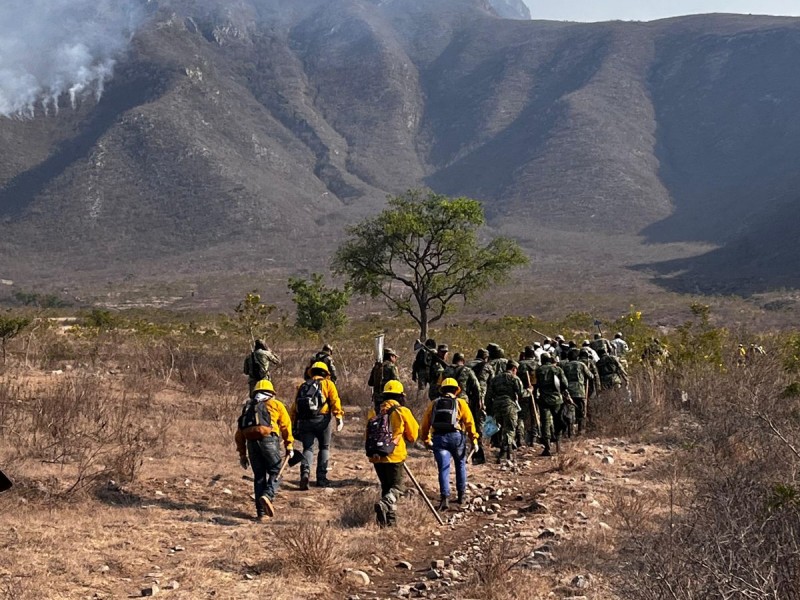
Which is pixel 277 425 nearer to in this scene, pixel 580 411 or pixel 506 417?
pixel 506 417

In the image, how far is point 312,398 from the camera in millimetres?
9633

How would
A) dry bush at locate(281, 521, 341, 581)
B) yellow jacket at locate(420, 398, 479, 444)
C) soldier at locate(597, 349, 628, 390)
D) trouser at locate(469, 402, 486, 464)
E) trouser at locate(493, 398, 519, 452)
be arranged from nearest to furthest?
dry bush at locate(281, 521, 341, 581) < yellow jacket at locate(420, 398, 479, 444) < trouser at locate(469, 402, 486, 464) < trouser at locate(493, 398, 519, 452) < soldier at locate(597, 349, 628, 390)

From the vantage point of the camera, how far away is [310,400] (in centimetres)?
962

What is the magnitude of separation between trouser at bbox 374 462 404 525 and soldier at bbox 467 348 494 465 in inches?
133

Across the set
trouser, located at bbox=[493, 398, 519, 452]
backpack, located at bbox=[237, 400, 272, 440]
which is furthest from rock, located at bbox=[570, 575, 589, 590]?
trouser, located at bbox=[493, 398, 519, 452]

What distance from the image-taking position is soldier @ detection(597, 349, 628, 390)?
14.6 m

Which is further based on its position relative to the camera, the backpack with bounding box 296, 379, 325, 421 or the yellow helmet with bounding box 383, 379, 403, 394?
the backpack with bounding box 296, 379, 325, 421

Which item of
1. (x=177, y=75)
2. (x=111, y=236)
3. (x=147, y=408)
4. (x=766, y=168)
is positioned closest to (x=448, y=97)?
(x=177, y=75)

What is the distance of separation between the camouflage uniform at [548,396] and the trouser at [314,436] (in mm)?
3861

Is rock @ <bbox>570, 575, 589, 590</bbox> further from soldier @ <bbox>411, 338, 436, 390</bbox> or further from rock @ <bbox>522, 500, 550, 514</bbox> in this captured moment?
soldier @ <bbox>411, 338, 436, 390</bbox>

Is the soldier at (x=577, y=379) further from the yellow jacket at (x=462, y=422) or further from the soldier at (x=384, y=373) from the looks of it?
the yellow jacket at (x=462, y=422)

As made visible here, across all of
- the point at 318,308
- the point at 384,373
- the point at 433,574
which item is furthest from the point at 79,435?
the point at 318,308

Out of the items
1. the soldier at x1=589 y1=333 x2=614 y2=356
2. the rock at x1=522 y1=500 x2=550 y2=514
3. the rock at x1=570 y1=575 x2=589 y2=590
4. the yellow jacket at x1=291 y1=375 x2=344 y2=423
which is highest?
the soldier at x1=589 y1=333 x2=614 y2=356

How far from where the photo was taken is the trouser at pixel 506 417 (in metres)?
11.7
